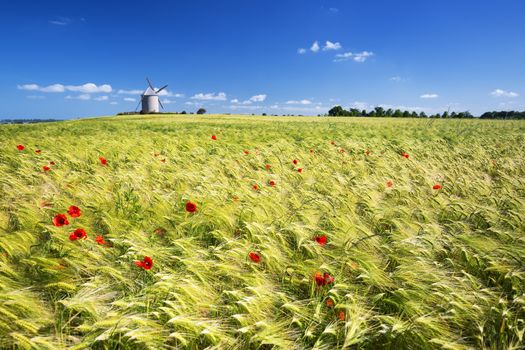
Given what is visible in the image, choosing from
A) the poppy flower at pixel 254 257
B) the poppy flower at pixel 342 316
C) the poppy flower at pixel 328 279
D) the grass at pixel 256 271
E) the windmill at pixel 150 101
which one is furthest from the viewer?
the windmill at pixel 150 101

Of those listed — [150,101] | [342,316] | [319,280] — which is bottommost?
[342,316]

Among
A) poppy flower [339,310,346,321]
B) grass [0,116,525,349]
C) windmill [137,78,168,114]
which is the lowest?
poppy flower [339,310,346,321]

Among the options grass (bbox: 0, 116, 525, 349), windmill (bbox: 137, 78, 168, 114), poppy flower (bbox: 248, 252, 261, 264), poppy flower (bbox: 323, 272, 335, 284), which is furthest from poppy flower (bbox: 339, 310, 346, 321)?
windmill (bbox: 137, 78, 168, 114)

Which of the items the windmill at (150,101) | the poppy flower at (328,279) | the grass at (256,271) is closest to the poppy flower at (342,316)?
the grass at (256,271)

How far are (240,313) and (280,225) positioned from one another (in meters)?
1.08

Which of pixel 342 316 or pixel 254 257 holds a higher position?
pixel 254 257

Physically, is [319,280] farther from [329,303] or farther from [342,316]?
[342,316]

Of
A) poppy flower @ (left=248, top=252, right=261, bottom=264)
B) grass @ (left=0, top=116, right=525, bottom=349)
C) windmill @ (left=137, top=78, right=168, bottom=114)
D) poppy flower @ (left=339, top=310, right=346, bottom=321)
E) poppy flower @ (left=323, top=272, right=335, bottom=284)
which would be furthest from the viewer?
windmill @ (left=137, top=78, right=168, bottom=114)

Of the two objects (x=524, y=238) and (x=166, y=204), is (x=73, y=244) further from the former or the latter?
(x=524, y=238)

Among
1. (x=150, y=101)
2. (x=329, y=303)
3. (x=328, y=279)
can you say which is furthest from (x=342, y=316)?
(x=150, y=101)

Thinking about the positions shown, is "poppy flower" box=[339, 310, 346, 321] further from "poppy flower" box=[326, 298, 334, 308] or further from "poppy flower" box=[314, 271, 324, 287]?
"poppy flower" box=[314, 271, 324, 287]

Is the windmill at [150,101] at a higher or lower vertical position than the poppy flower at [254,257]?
higher

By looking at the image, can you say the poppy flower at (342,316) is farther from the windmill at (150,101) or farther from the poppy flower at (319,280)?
the windmill at (150,101)

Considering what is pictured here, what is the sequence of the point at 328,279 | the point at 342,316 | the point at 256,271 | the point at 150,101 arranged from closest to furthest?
the point at 342,316 < the point at 328,279 < the point at 256,271 < the point at 150,101
